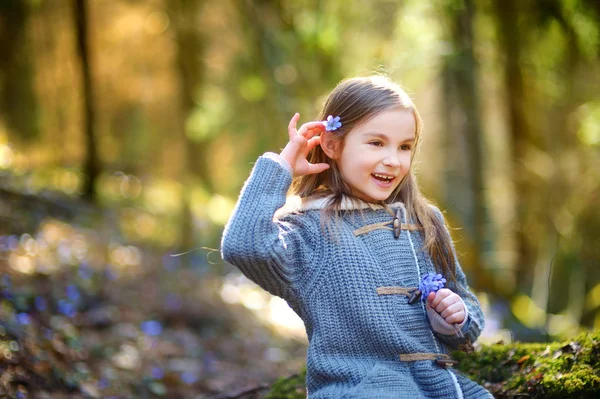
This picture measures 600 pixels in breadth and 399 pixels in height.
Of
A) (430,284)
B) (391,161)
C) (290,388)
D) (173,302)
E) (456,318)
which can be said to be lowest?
(173,302)

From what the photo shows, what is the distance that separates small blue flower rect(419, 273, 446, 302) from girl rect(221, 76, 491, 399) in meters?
0.03

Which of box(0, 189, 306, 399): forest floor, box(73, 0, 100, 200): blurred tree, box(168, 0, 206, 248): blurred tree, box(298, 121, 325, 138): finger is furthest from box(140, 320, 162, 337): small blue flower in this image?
box(73, 0, 100, 200): blurred tree

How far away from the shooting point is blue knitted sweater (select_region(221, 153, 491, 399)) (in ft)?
7.32

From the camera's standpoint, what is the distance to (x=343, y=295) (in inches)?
90.3

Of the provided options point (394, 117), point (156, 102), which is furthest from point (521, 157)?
point (394, 117)

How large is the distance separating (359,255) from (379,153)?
0.39 metres

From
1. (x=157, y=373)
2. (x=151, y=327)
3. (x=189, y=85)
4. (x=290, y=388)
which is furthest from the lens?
(x=189, y=85)

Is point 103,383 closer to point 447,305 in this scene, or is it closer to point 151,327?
point 151,327

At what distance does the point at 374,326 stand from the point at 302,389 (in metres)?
1.14

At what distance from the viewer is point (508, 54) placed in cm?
794

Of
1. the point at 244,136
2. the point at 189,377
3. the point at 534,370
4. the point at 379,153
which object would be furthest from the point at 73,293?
the point at 534,370

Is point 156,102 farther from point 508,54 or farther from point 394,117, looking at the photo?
point 394,117

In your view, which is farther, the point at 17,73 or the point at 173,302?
the point at 17,73

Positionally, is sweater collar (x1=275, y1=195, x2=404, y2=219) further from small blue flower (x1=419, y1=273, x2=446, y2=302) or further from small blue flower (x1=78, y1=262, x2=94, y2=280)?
small blue flower (x1=78, y1=262, x2=94, y2=280)
